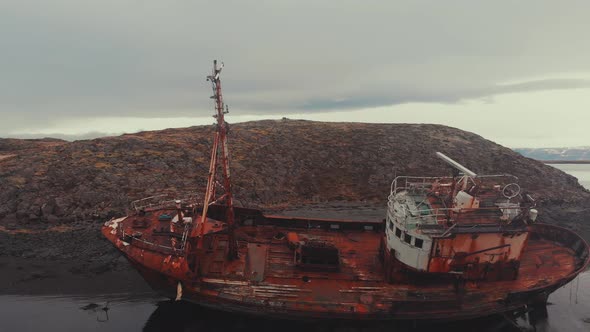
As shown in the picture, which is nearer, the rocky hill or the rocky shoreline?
the rocky shoreline

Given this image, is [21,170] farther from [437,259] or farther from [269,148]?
[437,259]

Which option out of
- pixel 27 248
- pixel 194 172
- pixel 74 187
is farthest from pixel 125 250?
pixel 194 172

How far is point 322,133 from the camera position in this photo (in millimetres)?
50219

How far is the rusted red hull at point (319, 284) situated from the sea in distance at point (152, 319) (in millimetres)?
1217

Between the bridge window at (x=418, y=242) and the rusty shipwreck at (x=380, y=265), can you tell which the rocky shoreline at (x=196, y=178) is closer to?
the rusty shipwreck at (x=380, y=265)

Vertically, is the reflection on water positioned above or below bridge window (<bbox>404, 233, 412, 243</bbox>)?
below

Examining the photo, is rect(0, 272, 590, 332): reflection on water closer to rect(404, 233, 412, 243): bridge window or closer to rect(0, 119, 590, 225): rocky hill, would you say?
rect(404, 233, 412, 243): bridge window

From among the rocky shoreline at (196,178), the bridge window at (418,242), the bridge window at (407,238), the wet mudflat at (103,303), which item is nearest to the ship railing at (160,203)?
the rocky shoreline at (196,178)

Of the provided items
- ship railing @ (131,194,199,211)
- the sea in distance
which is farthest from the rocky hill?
the sea in distance

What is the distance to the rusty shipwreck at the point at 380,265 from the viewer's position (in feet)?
48.6

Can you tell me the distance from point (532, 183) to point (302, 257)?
117 ft

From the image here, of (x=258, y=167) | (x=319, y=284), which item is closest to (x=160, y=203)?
(x=319, y=284)

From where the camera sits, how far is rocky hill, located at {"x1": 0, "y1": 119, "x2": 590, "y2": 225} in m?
28.2

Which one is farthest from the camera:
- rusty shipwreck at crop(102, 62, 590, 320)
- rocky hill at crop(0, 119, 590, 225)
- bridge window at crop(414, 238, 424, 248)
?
rocky hill at crop(0, 119, 590, 225)
